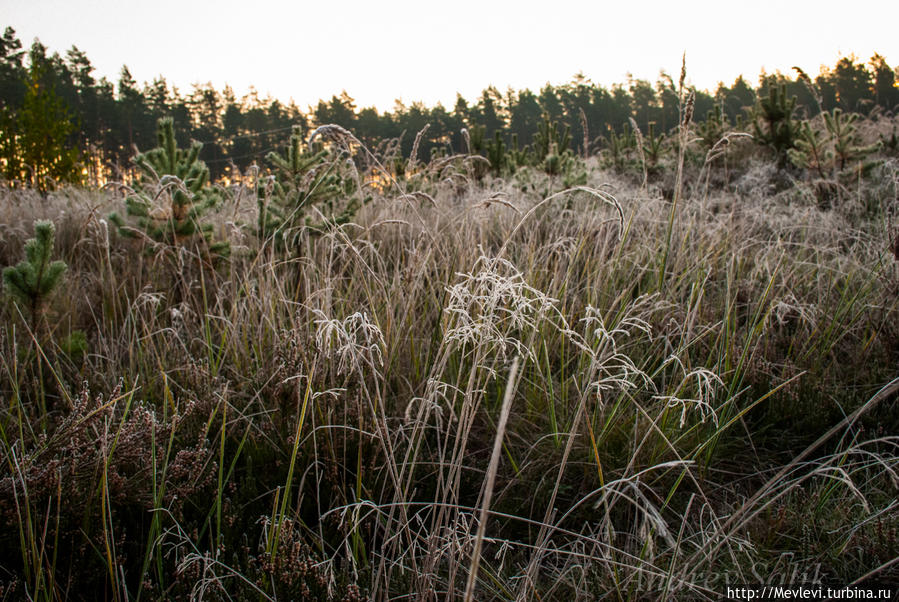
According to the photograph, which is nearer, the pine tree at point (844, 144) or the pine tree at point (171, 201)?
the pine tree at point (171, 201)

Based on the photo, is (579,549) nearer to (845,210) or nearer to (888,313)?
(888,313)

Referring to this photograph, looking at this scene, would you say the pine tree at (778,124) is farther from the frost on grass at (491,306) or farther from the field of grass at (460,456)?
the frost on grass at (491,306)

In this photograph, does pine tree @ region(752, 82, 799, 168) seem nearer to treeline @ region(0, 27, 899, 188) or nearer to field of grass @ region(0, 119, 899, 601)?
field of grass @ region(0, 119, 899, 601)

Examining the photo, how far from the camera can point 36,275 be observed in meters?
1.93

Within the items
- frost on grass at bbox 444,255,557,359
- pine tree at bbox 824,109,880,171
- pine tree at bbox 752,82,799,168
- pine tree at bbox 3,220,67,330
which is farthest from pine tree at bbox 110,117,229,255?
pine tree at bbox 752,82,799,168

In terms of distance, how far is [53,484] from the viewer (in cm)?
108

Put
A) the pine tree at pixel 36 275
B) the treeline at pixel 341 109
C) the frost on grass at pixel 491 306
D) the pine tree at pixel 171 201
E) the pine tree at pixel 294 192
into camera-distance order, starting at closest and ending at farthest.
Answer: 1. the frost on grass at pixel 491 306
2. the pine tree at pixel 36 275
3. the pine tree at pixel 294 192
4. the pine tree at pixel 171 201
5. the treeline at pixel 341 109

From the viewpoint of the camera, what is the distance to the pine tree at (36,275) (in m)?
1.88

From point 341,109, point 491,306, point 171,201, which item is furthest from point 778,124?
point 341,109

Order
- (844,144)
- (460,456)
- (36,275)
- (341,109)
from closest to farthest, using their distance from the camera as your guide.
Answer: (460,456) < (36,275) < (844,144) < (341,109)

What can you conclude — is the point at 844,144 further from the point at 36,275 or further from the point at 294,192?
the point at 36,275

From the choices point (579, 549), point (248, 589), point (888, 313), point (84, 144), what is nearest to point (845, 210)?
point (888, 313)

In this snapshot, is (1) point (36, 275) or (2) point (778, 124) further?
(2) point (778, 124)

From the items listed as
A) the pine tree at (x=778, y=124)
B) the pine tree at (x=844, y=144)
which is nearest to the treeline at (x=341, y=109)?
the pine tree at (x=778, y=124)
